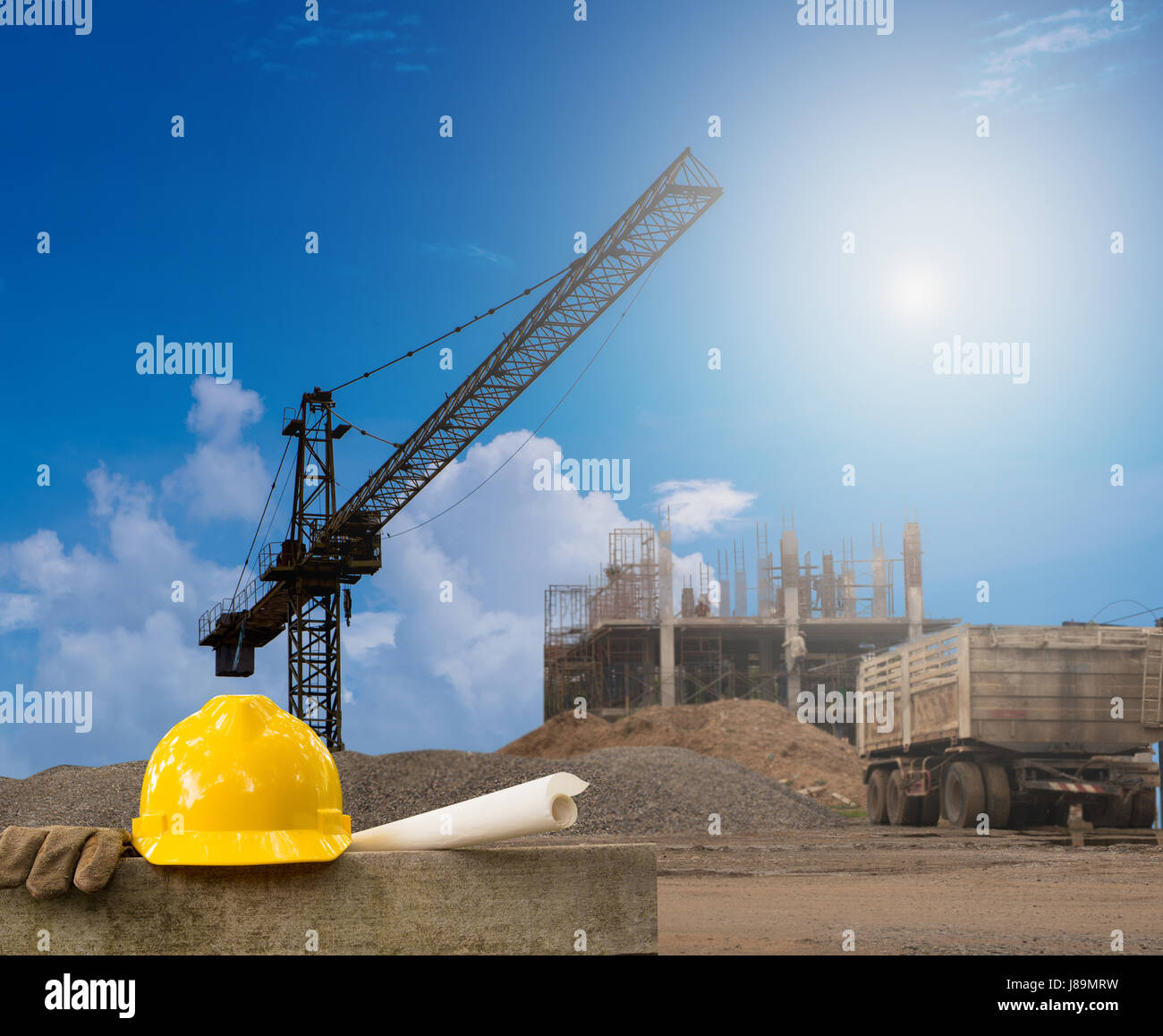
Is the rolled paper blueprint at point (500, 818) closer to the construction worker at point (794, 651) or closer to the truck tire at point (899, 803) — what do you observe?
the truck tire at point (899, 803)

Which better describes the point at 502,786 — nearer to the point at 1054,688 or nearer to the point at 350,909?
the point at 1054,688

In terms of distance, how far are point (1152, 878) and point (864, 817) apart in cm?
1550

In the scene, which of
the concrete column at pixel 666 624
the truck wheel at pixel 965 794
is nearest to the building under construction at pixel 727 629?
the concrete column at pixel 666 624

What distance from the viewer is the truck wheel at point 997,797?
1706 centimetres

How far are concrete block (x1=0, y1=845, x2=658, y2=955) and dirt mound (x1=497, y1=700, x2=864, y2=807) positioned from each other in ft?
92.1

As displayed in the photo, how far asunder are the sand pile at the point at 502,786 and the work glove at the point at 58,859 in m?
12.9

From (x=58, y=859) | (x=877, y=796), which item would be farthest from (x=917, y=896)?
(x=877, y=796)

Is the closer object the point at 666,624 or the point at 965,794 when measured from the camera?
the point at 965,794

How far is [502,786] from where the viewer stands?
63.0 ft

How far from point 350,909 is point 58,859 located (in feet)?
3.61

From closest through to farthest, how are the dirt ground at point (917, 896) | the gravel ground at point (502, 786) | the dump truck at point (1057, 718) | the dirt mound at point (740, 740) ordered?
1. the dirt ground at point (917, 896)
2. the dump truck at point (1057, 718)
3. the gravel ground at point (502, 786)
4. the dirt mound at point (740, 740)

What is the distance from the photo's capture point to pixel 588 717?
138 feet

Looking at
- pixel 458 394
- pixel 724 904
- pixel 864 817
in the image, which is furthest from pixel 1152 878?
pixel 458 394
